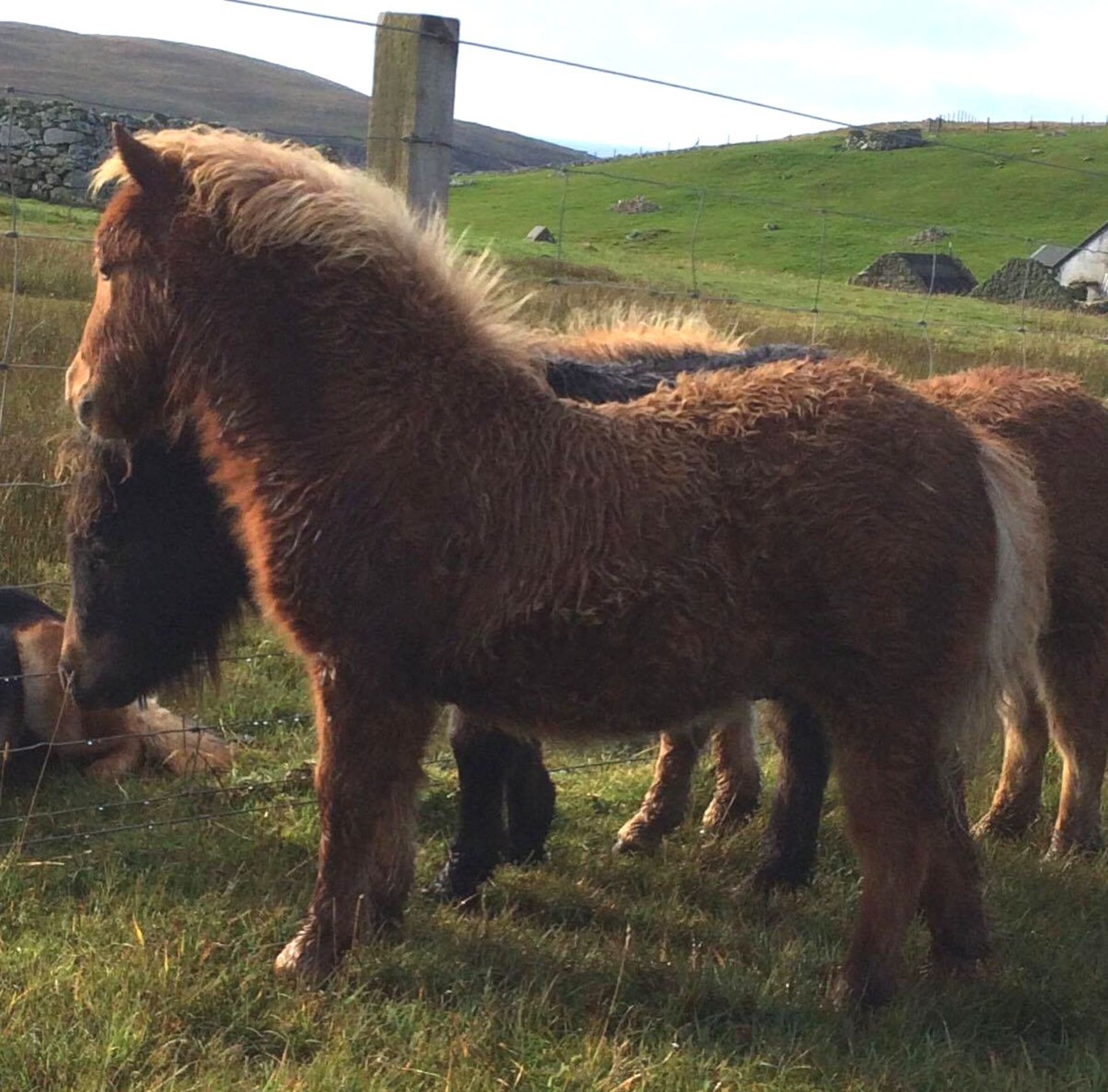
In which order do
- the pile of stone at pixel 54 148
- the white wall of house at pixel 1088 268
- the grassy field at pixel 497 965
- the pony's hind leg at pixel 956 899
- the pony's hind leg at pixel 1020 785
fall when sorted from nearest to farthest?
the grassy field at pixel 497 965 → the pony's hind leg at pixel 956 899 → the pony's hind leg at pixel 1020 785 → the pile of stone at pixel 54 148 → the white wall of house at pixel 1088 268

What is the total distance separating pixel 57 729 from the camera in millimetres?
4871

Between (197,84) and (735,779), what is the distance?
100 m

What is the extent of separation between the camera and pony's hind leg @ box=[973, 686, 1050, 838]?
17.0ft

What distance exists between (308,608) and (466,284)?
992mm

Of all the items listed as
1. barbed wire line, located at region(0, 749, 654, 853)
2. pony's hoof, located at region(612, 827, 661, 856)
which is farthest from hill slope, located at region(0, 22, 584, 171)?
pony's hoof, located at region(612, 827, 661, 856)

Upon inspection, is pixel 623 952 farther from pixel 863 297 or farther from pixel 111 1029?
pixel 863 297

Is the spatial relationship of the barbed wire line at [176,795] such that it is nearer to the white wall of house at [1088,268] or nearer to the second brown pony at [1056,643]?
the second brown pony at [1056,643]

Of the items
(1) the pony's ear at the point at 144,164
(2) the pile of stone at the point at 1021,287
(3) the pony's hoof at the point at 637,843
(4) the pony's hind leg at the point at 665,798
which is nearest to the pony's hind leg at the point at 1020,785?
(4) the pony's hind leg at the point at 665,798

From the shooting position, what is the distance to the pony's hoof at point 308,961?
3420 mm

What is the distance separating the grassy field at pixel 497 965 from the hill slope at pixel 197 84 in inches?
2660

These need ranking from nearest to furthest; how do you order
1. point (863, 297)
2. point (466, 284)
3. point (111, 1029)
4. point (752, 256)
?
point (111, 1029) < point (466, 284) < point (863, 297) < point (752, 256)

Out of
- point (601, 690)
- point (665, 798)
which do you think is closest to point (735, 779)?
point (665, 798)

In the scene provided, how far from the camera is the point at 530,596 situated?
3.25 m

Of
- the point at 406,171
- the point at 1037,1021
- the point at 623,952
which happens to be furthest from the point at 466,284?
the point at 1037,1021
